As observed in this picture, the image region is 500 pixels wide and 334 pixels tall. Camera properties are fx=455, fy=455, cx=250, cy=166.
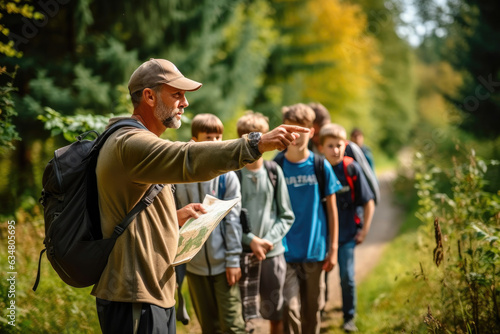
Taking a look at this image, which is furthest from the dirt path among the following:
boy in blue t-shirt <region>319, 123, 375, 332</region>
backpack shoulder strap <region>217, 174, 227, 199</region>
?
backpack shoulder strap <region>217, 174, 227, 199</region>

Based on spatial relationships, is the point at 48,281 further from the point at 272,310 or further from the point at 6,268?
the point at 272,310

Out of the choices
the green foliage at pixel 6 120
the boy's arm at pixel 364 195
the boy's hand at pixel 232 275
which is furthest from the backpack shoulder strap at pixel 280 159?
the green foliage at pixel 6 120

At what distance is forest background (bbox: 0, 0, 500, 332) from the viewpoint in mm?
5906

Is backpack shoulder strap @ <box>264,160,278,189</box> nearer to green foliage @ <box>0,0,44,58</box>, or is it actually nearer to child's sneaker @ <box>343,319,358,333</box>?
child's sneaker @ <box>343,319,358,333</box>

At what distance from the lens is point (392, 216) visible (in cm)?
1356

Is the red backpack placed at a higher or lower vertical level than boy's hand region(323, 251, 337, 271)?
higher

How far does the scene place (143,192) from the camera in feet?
7.38

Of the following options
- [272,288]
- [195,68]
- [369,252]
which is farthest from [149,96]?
[195,68]

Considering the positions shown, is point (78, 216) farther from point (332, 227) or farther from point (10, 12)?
point (10, 12)

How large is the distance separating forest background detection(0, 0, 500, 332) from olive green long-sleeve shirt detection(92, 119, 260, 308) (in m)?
2.16

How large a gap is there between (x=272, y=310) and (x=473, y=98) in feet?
41.2

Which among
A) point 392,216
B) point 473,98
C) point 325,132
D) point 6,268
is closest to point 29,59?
point 6,268

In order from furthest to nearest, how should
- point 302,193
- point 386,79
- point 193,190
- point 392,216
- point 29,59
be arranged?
point 386,79 → point 392,216 → point 29,59 → point 302,193 → point 193,190

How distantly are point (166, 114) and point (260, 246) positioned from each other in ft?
6.04
